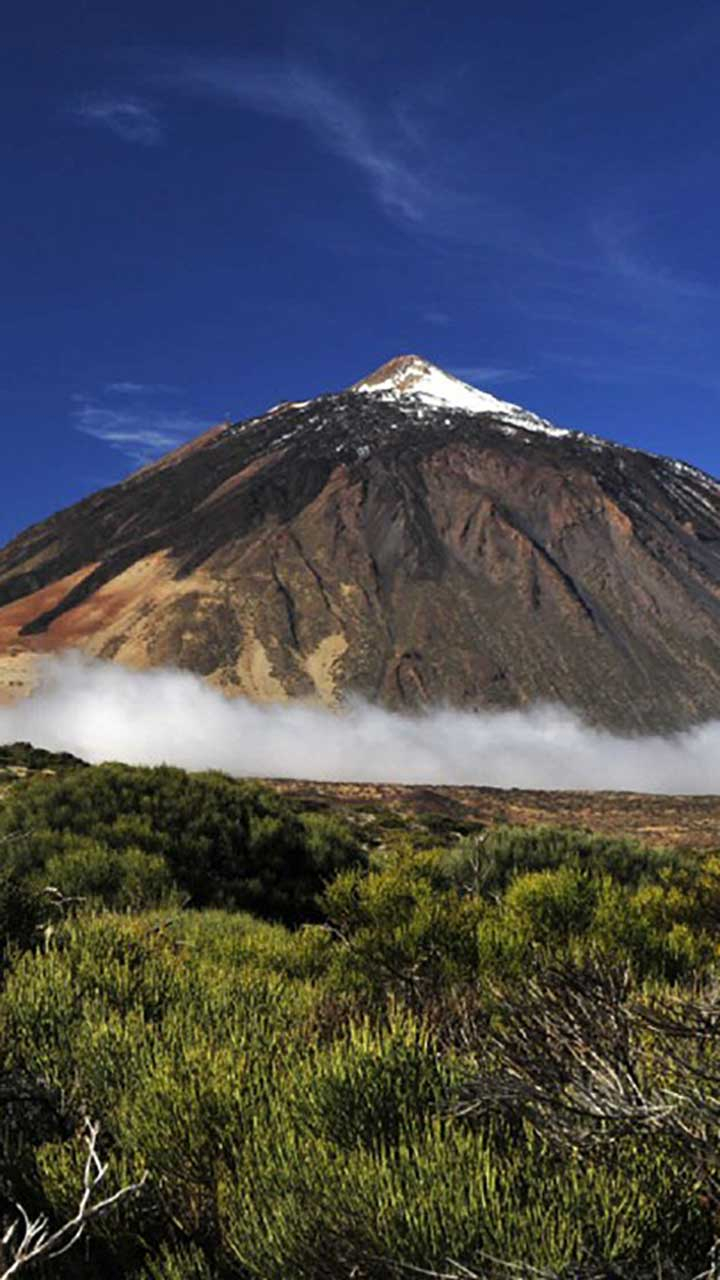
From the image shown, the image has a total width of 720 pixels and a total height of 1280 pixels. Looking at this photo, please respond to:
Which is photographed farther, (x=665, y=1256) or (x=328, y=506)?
(x=328, y=506)

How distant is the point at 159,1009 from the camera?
527cm

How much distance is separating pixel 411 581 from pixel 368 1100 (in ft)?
437

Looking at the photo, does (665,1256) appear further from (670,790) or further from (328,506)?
(328,506)

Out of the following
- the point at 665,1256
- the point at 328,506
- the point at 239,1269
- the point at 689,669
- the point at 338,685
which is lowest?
the point at 239,1269

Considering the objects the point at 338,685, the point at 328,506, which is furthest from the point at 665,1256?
the point at 328,506

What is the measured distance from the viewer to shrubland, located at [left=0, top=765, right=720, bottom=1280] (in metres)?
2.69

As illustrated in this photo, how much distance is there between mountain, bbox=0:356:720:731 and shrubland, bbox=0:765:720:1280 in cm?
11399

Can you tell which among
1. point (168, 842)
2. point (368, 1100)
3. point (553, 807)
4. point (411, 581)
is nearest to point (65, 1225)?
point (368, 1100)

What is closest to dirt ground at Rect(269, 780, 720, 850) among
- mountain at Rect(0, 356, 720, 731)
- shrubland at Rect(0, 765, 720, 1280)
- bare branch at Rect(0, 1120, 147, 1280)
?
mountain at Rect(0, 356, 720, 731)

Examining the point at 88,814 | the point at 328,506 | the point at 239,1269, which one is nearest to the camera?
the point at 239,1269

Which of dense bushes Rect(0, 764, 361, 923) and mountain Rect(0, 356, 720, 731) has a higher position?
mountain Rect(0, 356, 720, 731)

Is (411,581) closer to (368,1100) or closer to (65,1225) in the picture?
(368,1100)

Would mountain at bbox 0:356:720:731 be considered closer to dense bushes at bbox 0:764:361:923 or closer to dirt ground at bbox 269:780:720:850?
dirt ground at bbox 269:780:720:850

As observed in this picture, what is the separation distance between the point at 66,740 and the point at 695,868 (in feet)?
347
